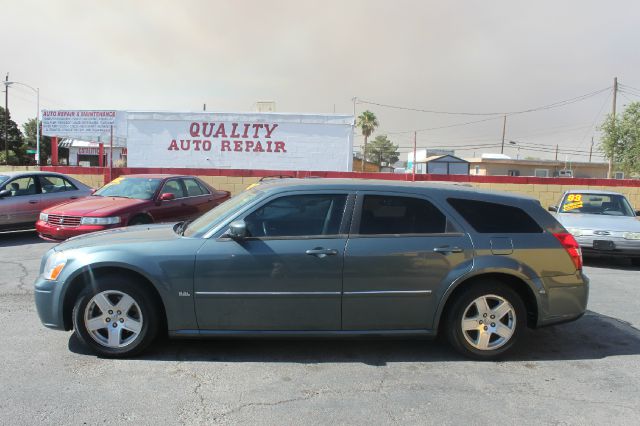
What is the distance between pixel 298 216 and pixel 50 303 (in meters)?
2.22

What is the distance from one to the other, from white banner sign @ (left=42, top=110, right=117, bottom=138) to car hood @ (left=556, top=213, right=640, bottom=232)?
70.5 feet

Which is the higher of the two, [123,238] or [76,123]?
[76,123]

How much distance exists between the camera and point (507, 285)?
4.31m

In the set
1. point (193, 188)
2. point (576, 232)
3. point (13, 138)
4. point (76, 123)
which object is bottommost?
point (576, 232)

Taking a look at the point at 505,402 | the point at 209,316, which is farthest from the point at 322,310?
the point at 505,402

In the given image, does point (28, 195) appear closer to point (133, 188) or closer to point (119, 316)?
point (133, 188)

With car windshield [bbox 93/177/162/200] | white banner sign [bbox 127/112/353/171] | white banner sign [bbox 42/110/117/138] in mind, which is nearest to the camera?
car windshield [bbox 93/177/162/200]

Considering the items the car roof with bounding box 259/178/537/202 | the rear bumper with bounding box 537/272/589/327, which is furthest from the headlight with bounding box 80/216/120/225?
the rear bumper with bounding box 537/272/589/327

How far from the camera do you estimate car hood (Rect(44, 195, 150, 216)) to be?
330 inches

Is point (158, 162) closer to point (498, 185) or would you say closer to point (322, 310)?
point (498, 185)

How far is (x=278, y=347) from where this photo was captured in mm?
4477

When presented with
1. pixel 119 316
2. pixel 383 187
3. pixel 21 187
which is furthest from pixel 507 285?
pixel 21 187

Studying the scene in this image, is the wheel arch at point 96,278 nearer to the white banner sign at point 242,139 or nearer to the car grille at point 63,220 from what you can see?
the car grille at point 63,220

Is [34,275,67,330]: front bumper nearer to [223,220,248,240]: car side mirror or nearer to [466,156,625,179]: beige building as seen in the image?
[223,220,248,240]: car side mirror
